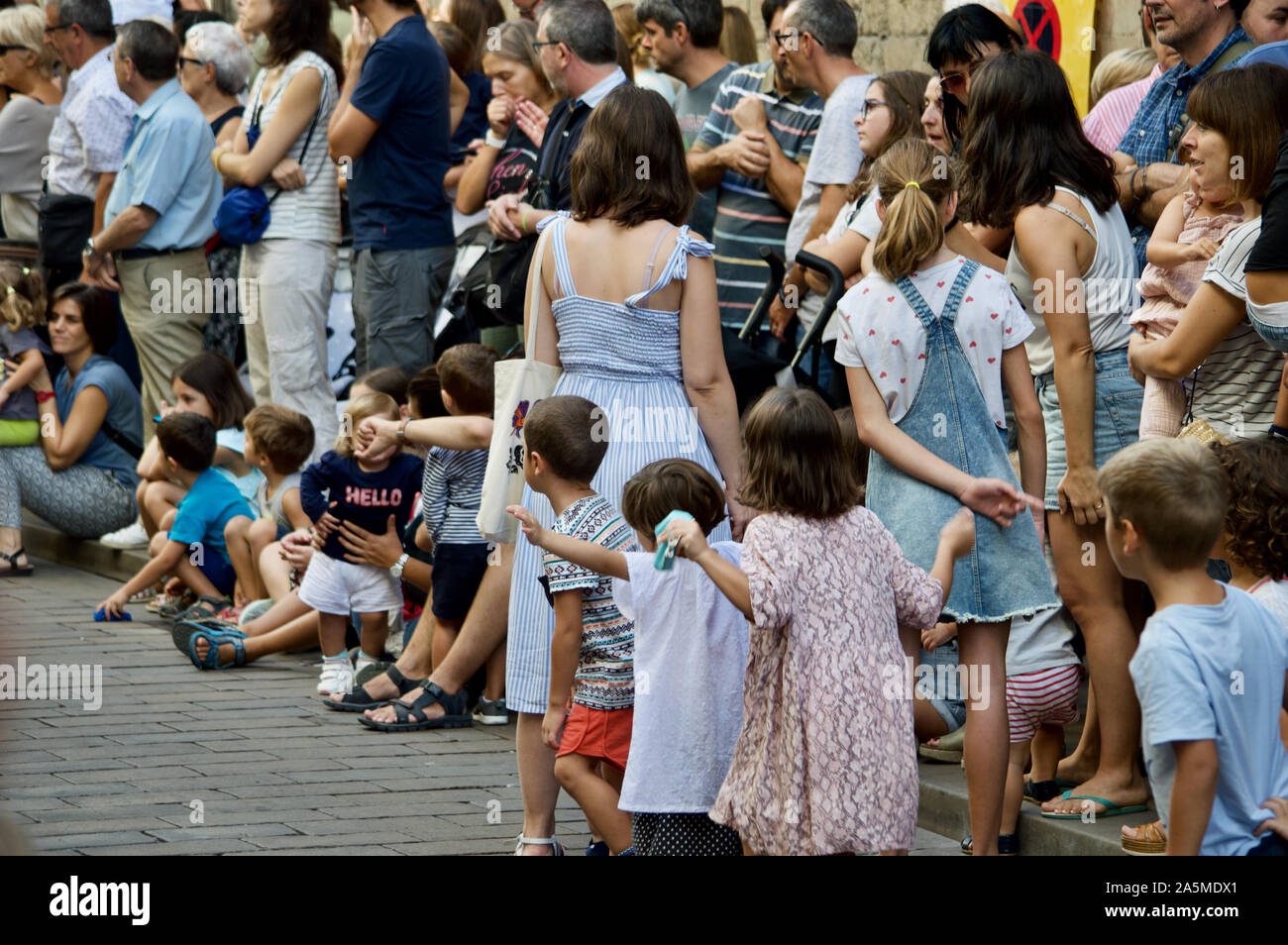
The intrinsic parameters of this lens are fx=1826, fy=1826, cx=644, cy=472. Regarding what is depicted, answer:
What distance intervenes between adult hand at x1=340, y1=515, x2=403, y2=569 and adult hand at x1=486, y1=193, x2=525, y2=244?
1237 mm

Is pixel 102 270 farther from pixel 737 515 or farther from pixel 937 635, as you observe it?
pixel 937 635

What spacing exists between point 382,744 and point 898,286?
9.23 ft

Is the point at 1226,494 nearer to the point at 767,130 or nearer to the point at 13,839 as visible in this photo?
the point at 13,839

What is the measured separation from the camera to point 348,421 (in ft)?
24.2

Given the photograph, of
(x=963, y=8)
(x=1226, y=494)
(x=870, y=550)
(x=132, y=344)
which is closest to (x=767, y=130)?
(x=963, y=8)

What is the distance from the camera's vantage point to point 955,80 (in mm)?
5941

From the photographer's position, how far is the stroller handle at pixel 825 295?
615cm

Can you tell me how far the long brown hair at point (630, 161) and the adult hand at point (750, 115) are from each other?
7.68 feet

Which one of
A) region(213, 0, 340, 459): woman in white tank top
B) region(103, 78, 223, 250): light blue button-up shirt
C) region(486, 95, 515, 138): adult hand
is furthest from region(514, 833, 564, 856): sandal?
region(103, 78, 223, 250): light blue button-up shirt

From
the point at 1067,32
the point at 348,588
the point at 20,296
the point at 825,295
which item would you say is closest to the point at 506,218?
the point at 825,295

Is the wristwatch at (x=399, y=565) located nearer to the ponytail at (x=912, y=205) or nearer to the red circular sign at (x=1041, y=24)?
the ponytail at (x=912, y=205)

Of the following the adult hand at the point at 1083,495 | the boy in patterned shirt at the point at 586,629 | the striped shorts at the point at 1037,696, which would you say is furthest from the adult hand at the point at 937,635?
the boy in patterned shirt at the point at 586,629

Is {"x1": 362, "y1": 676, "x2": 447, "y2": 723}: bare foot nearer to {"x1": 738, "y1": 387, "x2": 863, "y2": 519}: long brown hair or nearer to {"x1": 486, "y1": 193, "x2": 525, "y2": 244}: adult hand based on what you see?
{"x1": 486, "y1": 193, "x2": 525, "y2": 244}: adult hand
